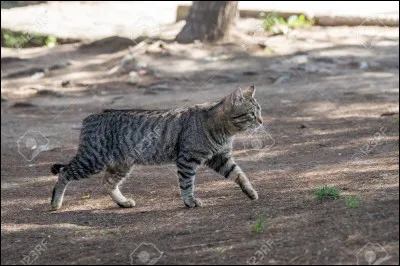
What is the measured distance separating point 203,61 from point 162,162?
9861 millimetres

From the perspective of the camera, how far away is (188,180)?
8.95 meters

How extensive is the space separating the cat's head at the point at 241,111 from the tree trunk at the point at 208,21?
35.3ft

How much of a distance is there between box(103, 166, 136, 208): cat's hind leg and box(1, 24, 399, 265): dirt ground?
0.13m

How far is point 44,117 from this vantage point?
53.0ft

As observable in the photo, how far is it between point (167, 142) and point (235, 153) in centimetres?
329

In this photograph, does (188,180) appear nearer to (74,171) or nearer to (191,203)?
(191,203)

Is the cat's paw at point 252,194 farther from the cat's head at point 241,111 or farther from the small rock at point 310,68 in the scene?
the small rock at point 310,68

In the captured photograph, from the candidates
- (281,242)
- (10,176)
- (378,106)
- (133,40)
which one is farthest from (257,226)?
(133,40)

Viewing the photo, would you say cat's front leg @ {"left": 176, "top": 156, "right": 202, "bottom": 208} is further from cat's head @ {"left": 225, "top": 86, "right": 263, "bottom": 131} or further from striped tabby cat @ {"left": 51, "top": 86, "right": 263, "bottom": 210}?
cat's head @ {"left": 225, "top": 86, "right": 263, "bottom": 131}

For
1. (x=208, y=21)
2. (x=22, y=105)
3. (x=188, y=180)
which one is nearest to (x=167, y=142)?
(x=188, y=180)

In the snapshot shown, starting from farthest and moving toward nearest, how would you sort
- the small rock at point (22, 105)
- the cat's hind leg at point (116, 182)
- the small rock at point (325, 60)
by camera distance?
1. the small rock at point (325, 60)
2. the small rock at point (22, 105)
3. the cat's hind leg at point (116, 182)

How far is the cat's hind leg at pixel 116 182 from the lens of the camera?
375 inches

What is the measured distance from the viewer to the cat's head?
9.11 meters

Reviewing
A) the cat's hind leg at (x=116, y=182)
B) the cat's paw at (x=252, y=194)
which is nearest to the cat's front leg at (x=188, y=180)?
the cat's paw at (x=252, y=194)
